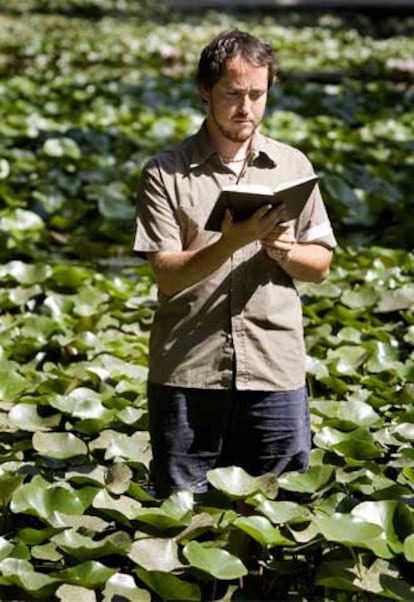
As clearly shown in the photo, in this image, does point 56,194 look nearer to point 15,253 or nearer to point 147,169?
point 15,253

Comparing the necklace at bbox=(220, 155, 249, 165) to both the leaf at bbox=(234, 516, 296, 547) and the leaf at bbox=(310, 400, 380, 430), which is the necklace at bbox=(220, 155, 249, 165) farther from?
the leaf at bbox=(310, 400, 380, 430)

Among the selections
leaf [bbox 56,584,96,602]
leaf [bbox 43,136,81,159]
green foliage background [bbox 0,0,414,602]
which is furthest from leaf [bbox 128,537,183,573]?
leaf [bbox 43,136,81,159]

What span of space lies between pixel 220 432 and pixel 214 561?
31 cm

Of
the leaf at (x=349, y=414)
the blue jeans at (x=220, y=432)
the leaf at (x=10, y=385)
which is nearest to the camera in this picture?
the blue jeans at (x=220, y=432)

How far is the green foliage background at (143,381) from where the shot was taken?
113 inches

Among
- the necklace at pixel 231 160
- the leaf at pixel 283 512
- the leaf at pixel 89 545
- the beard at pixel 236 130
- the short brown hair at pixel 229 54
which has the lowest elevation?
the leaf at pixel 89 545

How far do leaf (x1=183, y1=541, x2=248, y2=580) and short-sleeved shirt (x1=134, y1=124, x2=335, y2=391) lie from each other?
333 millimetres

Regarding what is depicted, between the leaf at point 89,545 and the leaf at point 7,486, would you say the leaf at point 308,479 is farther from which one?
the leaf at point 7,486

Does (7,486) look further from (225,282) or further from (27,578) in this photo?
(225,282)

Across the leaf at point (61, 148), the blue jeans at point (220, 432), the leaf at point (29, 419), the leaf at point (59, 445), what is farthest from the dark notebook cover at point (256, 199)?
the leaf at point (61, 148)

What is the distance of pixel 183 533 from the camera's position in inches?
115

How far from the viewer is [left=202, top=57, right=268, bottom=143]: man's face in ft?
9.14

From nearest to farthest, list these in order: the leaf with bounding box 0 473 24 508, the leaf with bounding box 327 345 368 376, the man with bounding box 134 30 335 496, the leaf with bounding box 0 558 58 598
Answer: the leaf with bounding box 0 558 58 598, the man with bounding box 134 30 335 496, the leaf with bounding box 0 473 24 508, the leaf with bounding box 327 345 368 376

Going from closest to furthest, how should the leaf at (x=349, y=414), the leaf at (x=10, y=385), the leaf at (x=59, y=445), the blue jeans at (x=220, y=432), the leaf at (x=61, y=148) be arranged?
the blue jeans at (x=220, y=432) → the leaf at (x=59, y=445) → the leaf at (x=349, y=414) → the leaf at (x=10, y=385) → the leaf at (x=61, y=148)
